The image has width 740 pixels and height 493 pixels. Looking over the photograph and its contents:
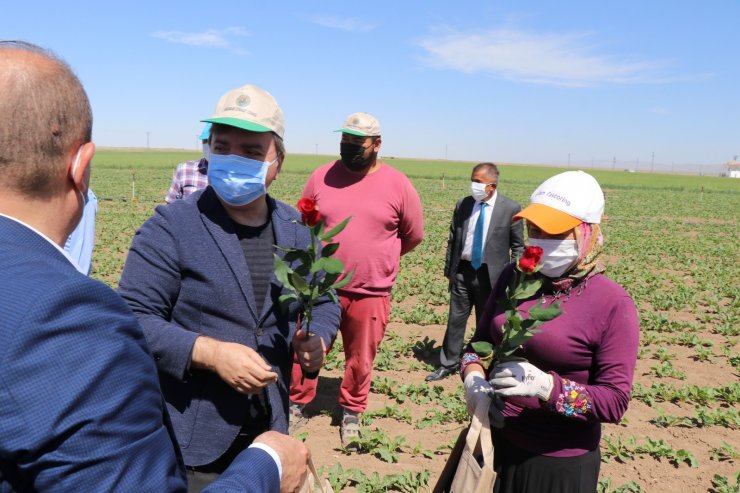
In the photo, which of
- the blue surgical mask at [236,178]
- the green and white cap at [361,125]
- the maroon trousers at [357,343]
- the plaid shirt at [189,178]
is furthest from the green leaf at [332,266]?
the plaid shirt at [189,178]

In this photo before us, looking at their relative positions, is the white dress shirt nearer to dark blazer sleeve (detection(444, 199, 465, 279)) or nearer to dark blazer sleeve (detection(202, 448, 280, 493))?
dark blazer sleeve (detection(444, 199, 465, 279))

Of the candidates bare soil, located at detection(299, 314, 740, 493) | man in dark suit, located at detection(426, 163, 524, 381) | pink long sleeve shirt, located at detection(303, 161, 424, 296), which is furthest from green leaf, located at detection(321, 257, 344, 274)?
man in dark suit, located at detection(426, 163, 524, 381)

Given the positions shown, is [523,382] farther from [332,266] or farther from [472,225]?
[472,225]

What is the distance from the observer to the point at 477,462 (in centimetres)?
208

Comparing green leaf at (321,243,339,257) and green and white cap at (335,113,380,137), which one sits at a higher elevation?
green and white cap at (335,113,380,137)

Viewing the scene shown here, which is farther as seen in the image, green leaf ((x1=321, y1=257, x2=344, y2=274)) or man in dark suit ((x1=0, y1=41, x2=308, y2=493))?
green leaf ((x1=321, y1=257, x2=344, y2=274))

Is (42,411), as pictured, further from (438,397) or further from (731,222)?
(731,222)

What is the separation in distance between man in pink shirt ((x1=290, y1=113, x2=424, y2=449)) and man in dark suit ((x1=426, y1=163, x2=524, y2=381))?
1.34 meters

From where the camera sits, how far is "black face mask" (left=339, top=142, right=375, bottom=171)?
13.9 ft

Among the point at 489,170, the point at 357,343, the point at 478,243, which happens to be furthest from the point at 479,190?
the point at 357,343

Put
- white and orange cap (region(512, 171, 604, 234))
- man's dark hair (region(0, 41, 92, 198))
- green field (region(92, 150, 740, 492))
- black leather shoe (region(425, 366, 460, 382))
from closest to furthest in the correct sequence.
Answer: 1. man's dark hair (region(0, 41, 92, 198))
2. white and orange cap (region(512, 171, 604, 234))
3. green field (region(92, 150, 740, 492))
4. black leather shoe (region(425, 366, 460, 382))

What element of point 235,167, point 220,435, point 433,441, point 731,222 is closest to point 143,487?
point 220,435

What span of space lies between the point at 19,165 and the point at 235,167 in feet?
4.22

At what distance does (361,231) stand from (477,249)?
72.1 inches
